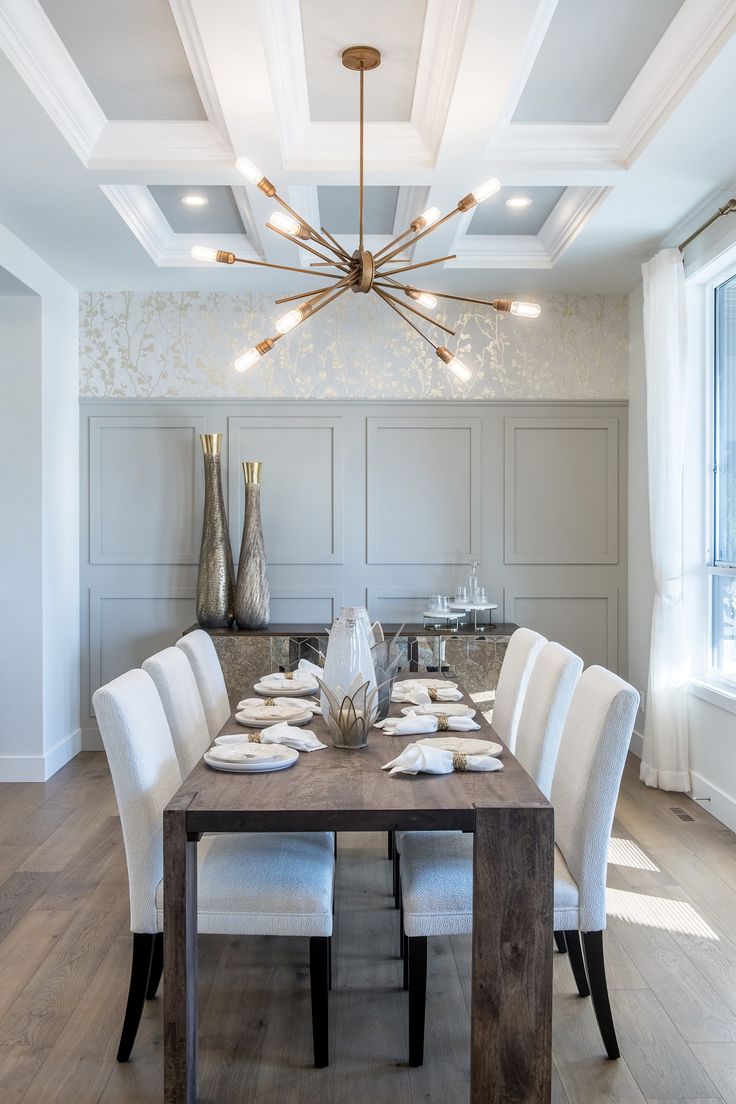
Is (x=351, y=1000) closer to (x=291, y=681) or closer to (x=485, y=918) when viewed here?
(x=485, y=918)

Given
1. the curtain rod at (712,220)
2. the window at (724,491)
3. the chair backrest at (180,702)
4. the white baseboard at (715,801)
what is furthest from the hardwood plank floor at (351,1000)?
the curtain rod at (712,220)

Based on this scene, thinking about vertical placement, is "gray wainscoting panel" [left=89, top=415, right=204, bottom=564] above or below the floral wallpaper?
below

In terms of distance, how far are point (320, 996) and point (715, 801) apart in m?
2.47

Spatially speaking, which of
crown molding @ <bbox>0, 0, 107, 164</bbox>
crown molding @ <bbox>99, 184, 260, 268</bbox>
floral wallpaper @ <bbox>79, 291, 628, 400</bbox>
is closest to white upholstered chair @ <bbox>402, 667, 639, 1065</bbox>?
crown molding @ <bbox>0, 0, 107, 164</bbox>

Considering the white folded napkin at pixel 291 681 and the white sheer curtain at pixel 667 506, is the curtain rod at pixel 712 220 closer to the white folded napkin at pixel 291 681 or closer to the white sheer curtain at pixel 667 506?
the white sheer curtain at pixel 667 506

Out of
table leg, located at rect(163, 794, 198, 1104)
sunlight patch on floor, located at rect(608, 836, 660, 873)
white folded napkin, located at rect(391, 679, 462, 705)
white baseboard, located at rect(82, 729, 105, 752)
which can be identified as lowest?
sunlight patch on floor, located at rect(608, 836, 660, 873)

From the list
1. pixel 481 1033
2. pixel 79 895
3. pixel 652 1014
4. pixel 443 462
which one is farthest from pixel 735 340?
pixel 79 895

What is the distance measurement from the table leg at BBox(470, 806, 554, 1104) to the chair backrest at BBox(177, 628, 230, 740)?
140 centimetres

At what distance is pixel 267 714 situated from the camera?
2.60 meters

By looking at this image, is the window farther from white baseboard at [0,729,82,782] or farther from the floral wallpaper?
white baseboard at [0,729,82,782]

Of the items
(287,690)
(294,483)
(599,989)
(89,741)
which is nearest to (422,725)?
(287,690)

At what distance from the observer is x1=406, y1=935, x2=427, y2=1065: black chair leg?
193cm

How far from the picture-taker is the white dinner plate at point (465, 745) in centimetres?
218

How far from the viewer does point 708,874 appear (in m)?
3.12
